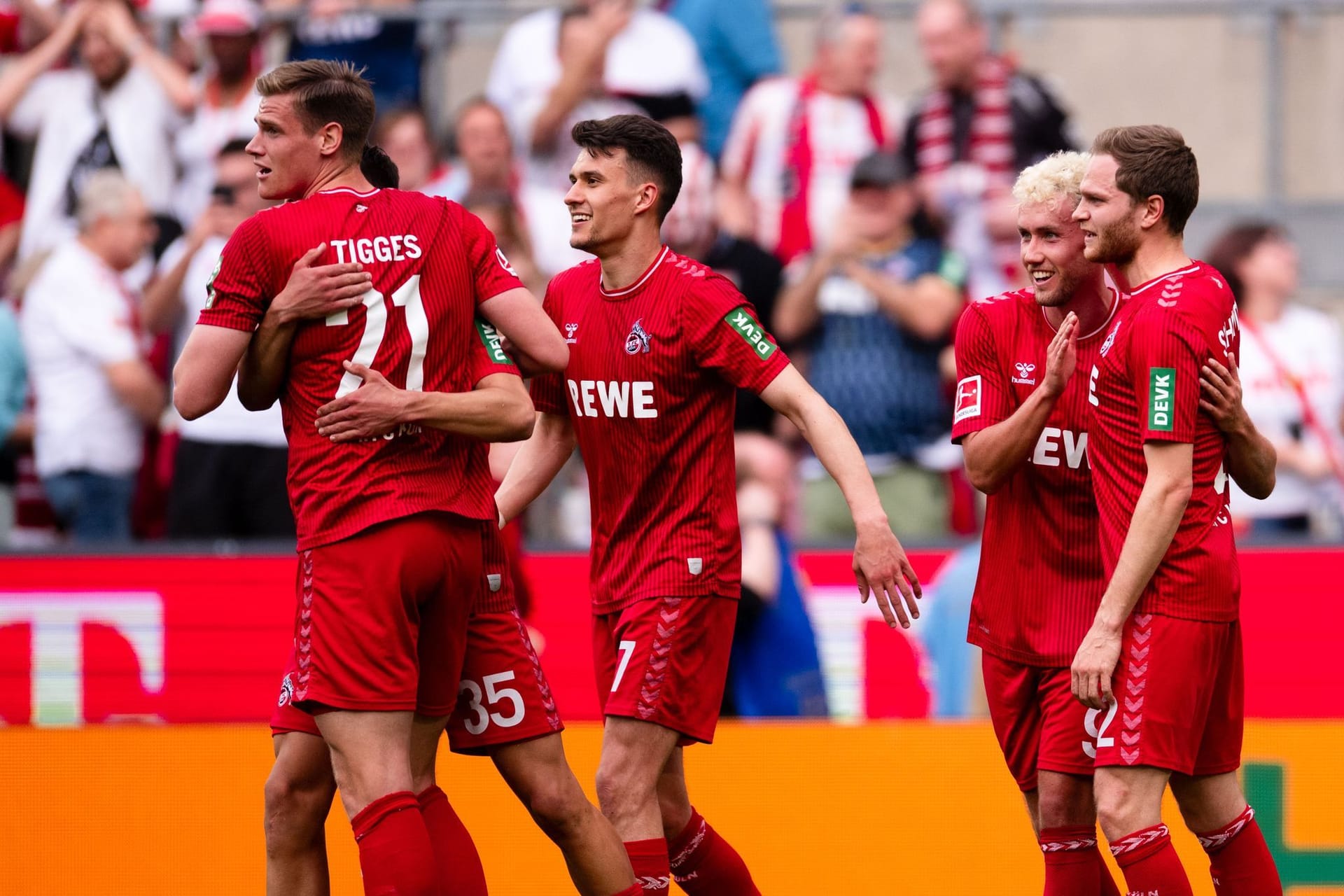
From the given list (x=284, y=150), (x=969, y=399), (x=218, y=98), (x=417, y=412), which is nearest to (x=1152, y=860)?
(x=969, y=399)

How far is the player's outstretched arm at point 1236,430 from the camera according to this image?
4.69m

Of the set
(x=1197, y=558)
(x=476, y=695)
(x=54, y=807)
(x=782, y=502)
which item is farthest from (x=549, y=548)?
(x=1197, y=558)

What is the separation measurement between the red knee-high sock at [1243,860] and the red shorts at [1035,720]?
392 mm

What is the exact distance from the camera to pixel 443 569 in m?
4.77

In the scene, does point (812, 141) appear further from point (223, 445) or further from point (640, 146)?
point (640, 146)

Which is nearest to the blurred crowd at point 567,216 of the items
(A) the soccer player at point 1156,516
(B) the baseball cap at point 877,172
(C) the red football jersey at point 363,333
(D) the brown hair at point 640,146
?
(B) the baseball cap at point 877,172

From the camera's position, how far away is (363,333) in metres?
4.69

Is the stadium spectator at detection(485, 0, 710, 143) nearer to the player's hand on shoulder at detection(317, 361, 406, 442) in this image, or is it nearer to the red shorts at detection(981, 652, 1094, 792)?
the red shorts at detection(981, 652, 1094, 792)

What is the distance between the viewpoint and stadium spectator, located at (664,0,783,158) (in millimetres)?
9750

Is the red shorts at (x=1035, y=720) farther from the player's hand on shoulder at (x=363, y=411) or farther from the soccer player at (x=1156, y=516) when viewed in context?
the player's hand on shoulder at (x=363, y=411)

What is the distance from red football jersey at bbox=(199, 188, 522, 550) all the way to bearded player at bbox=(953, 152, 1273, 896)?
152 centimetres

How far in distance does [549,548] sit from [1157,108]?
4694mm

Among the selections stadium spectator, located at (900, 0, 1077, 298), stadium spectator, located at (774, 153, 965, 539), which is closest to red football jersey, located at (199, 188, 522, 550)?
stadium spectator, located at (774, 153, 965, 539)

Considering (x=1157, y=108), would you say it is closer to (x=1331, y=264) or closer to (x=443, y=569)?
(x=1331, y=264)
